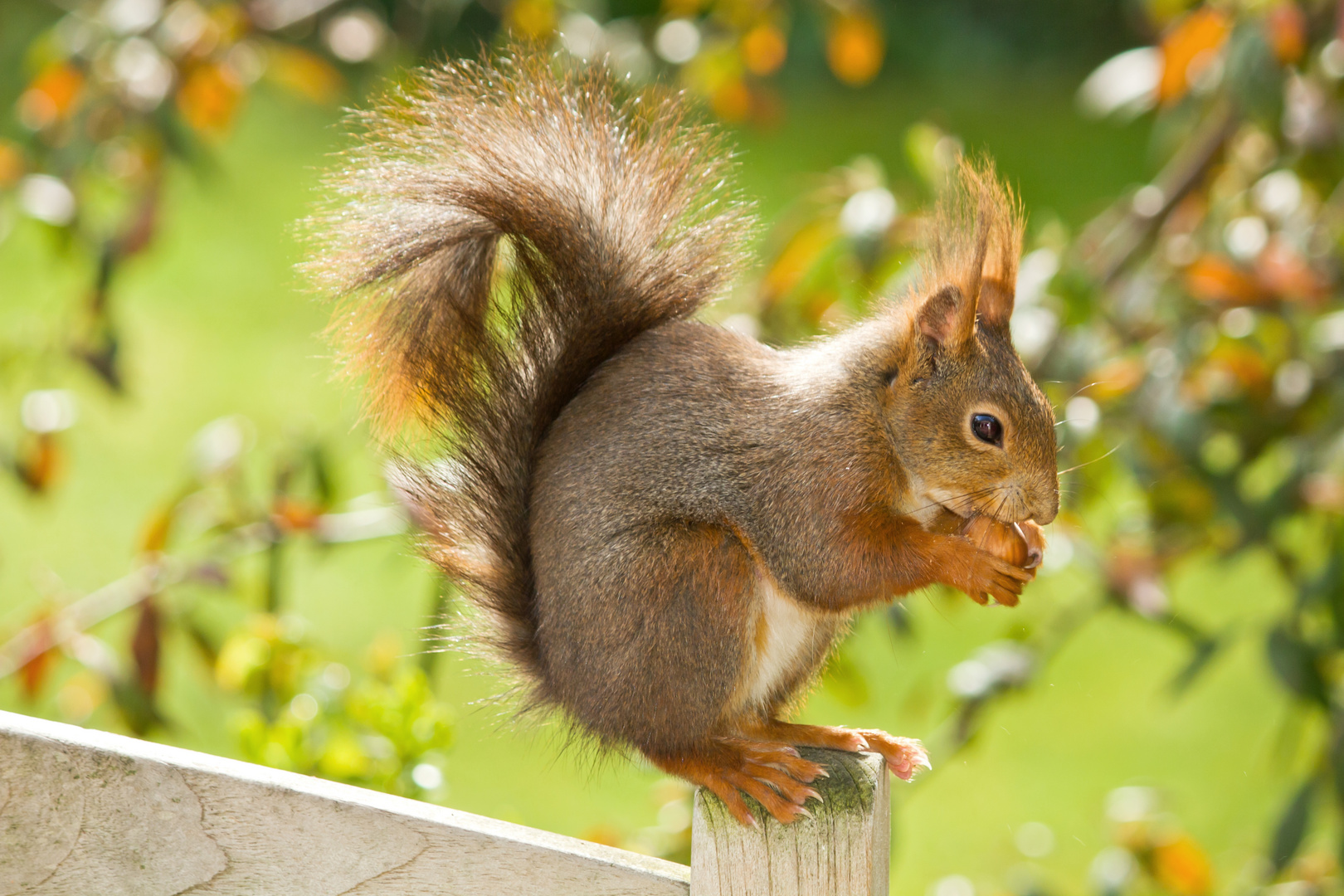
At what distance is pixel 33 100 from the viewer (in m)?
1.65

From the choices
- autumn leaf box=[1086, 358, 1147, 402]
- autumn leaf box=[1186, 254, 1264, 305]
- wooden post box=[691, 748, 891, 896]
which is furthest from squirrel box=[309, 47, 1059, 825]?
autumn leaf box=[1186, 254, 1264, 305]

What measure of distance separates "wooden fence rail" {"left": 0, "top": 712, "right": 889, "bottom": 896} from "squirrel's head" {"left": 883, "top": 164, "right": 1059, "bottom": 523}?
377 millimetres

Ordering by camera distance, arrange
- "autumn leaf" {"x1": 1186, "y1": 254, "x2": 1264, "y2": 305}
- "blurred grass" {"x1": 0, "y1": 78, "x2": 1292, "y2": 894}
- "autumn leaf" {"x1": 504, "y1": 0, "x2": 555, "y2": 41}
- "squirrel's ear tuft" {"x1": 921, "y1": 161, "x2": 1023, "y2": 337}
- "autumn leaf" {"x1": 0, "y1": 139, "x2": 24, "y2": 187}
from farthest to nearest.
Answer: "blurred grass" {"x1": 0, "y1": 78, "x2": 1292, "y2": 894}
"autumn leaf" {"x1": 0, "y1": 139, "x2": 24, "y2": 187}
"autumn leaf" {"x1": 504, "y1": 0, "x2": 555, "y2": 41}
"autumn leaf" {"x1": 1186, "y1": 254, "x2": 1264, "y2": 305}
"squirrel's ear tuft" {"x1": 921, "y1": 161, "x2": 1023, "y2": 337}

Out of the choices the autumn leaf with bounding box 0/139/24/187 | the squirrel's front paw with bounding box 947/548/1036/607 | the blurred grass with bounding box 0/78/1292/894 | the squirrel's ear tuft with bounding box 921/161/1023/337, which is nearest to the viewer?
the squirrel's front paw with bounding box 947/548/1036/607

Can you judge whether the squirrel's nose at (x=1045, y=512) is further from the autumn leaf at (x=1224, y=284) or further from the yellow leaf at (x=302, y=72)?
the yellow leaf at (x=302, y=72)

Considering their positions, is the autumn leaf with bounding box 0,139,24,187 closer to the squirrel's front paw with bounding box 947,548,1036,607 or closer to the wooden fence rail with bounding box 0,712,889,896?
the wooden fence rail with bounding box 0,712,889,896

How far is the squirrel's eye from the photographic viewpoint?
1.07 meters

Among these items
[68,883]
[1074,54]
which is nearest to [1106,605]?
[68,883]

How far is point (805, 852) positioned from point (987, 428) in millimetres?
427

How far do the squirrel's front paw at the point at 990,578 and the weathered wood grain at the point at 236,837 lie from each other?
11.9 inches

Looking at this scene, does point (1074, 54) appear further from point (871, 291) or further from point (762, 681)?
point (762, 681)

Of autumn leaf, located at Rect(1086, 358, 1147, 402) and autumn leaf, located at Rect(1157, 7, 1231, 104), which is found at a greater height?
autumn leaf, located at Rect(1157, 7, 1231, 104)

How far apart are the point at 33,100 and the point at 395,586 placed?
147 cm

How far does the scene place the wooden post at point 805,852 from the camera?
73 cm
